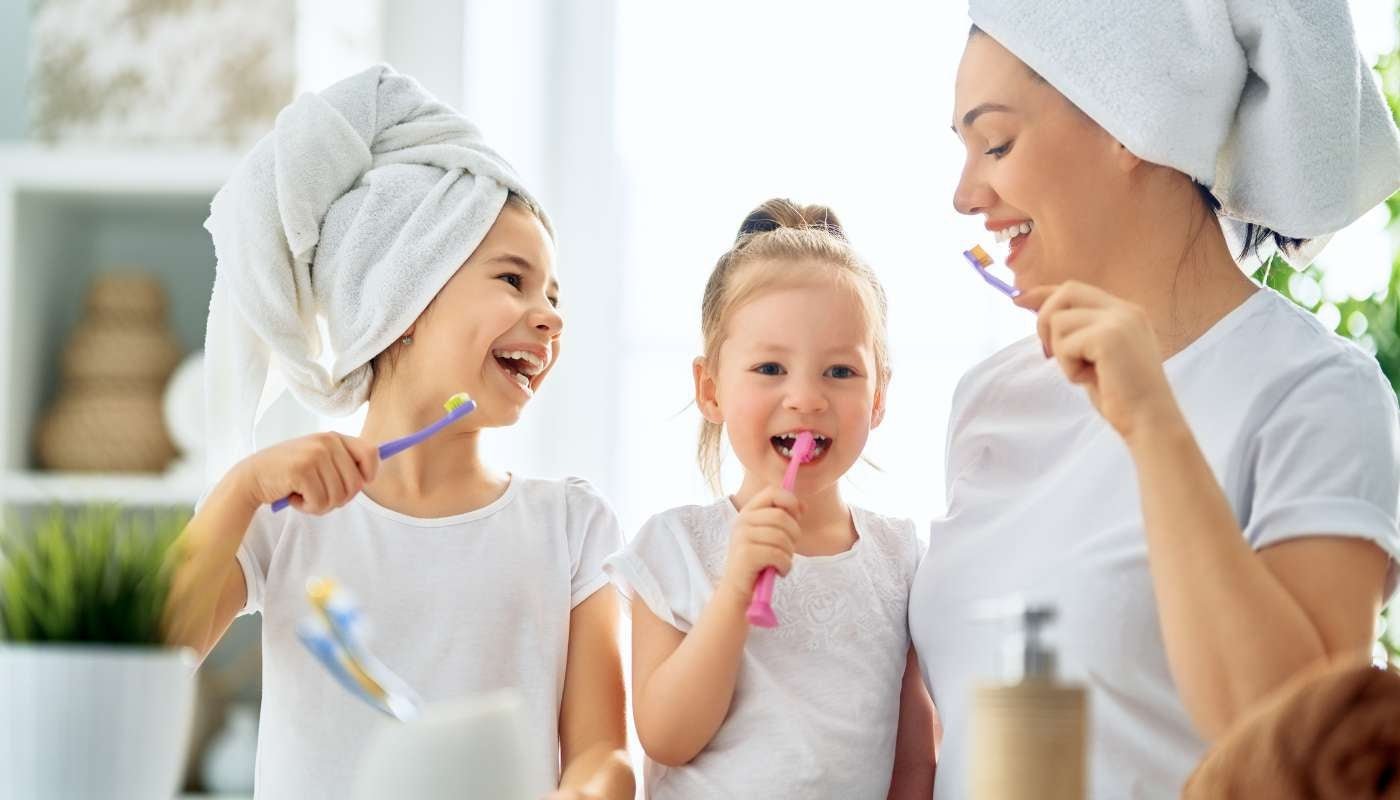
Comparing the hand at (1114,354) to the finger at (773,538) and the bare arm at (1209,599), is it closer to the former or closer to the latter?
the bare arm at (1209,599)

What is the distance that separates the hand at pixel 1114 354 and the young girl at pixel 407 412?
2.01ft

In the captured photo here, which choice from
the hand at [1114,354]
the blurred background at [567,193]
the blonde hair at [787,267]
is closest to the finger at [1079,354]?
the hand at [1114,354]

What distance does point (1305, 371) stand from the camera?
3.92ft

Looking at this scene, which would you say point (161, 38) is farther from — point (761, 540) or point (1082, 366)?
point (1082, 366)

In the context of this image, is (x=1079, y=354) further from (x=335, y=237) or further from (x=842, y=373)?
(x=335, y=237)

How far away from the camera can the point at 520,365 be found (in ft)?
5.05

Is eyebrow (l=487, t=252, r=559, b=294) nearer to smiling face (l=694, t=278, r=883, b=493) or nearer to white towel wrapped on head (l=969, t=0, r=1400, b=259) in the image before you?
smiling face (l=694, t=278, r=883, b=493)


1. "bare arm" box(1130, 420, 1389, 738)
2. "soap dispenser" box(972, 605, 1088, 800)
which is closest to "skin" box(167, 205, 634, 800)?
"bare arm" box(1130, 420, 1389, 738)

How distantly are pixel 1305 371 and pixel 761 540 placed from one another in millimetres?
456

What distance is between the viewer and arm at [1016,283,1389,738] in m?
1.01

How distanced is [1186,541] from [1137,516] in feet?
0.66

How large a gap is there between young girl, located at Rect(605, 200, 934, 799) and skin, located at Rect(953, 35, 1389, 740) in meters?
0.19

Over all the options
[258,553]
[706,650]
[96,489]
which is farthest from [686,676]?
[96,489]

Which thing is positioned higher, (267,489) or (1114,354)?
(1114,354)
